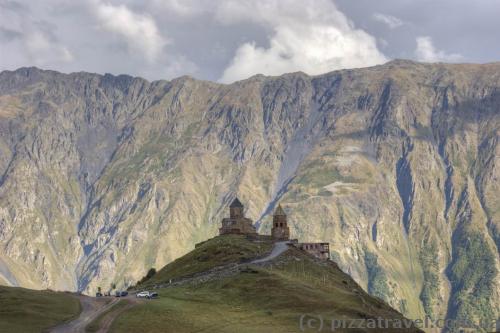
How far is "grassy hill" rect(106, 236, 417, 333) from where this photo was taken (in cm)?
10562

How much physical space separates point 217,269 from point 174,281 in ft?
33.2

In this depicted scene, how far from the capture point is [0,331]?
95.1m

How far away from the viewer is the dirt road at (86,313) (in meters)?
99.9

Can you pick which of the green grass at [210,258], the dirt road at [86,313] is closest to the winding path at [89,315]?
the dirt road at [86,313]

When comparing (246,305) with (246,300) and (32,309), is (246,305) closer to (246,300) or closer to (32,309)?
(246,300)

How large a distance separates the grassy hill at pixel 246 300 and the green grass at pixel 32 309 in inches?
395

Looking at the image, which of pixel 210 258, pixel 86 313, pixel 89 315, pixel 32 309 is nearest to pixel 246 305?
pixel 86 313

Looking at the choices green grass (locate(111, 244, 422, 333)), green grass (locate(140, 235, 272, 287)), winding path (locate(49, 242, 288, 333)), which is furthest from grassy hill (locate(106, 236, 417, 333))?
winding path (locate(49, 242, 288, 333))

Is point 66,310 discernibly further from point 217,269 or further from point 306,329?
point 217,269

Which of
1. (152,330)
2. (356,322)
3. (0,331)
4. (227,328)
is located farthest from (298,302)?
(0,331)

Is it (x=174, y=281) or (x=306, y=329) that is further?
(x=174, y=281)

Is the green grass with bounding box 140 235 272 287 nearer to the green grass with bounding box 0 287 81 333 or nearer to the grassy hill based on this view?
the grassy hill

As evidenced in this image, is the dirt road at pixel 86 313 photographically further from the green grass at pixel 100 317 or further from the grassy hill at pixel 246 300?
→ the grassy hill at pixel 246 300

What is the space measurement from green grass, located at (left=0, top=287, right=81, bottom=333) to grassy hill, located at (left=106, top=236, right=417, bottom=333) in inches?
395
